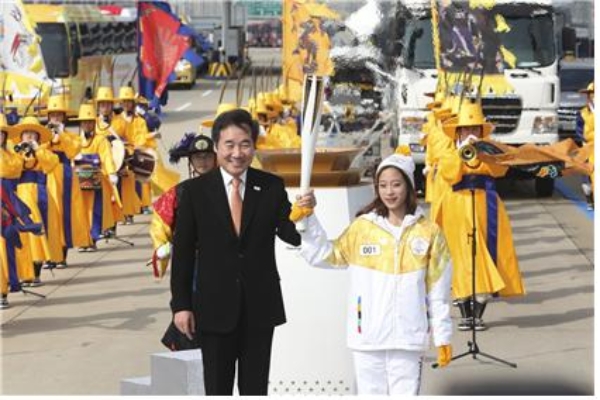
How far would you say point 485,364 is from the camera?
33.6 feet

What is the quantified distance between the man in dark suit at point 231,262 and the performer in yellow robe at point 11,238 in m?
6.10

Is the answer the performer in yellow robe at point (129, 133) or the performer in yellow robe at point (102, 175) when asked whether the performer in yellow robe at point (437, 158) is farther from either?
the performer in yellow robe at point (129, 133)

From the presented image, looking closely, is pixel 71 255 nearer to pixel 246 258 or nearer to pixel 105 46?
pixel 246 258

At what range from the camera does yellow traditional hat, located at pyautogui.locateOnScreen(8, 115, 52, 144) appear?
13.9 metres

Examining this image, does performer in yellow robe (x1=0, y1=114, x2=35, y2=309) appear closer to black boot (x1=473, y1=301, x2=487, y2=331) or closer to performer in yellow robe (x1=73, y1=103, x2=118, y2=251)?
performer in yellow robe (x1=73, y1=103, x2=118, y2=251)

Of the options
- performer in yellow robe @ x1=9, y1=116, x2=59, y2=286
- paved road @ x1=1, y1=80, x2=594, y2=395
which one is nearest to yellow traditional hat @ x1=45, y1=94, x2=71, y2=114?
paved road @ x1=1, y1=80, x2=594, y2=395

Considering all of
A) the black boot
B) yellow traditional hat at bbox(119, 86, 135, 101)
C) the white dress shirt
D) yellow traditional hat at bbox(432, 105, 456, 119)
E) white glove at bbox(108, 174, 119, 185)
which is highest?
the white dress shirt

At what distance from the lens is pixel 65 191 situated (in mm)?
15898

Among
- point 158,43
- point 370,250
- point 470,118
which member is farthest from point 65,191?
point 158,43

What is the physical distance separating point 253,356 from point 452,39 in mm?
13288

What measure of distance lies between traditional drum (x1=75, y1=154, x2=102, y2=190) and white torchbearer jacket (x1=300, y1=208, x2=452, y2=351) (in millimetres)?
10200

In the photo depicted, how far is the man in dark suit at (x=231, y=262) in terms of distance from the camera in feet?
21.0

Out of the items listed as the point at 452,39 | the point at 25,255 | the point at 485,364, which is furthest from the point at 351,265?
the point at 452,39

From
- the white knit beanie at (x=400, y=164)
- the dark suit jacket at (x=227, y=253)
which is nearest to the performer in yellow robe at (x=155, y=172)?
the white knit beanie at (x=400, y=164)
